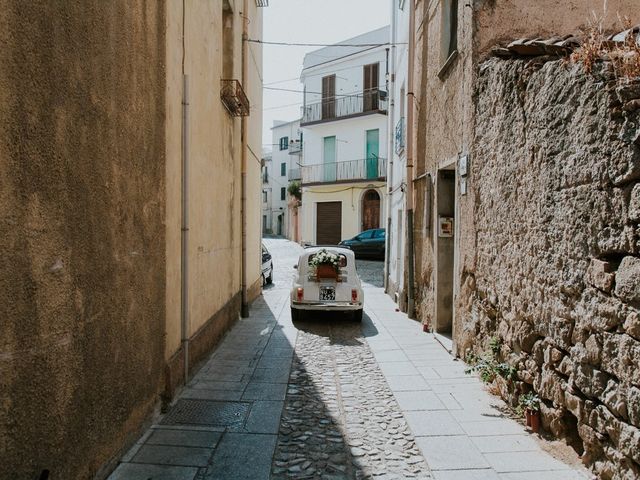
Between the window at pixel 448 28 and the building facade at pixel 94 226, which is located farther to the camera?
the window at pixel 448 28

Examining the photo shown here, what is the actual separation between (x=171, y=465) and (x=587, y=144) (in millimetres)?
3804

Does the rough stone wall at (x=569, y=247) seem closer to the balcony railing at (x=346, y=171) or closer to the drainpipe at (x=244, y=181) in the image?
the drainpipe at (x=244, y=181)

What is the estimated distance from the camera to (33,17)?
2.56 m

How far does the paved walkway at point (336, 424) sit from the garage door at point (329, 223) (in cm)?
2156

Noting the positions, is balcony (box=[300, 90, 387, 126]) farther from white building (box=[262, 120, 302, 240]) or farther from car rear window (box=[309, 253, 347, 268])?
car rear window (box=[309, 253, 347, 268])

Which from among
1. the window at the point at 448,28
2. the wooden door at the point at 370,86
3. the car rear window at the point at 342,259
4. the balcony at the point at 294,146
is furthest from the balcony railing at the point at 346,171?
the window at the point at 448,28

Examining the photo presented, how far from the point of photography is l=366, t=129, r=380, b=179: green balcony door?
1065 inches

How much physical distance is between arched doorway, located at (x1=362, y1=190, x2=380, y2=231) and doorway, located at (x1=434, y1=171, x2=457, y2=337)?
19256 mm

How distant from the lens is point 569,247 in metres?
3.91

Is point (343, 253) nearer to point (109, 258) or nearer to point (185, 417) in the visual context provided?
point (185, 417)

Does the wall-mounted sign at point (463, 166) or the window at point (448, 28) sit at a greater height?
the window at point (448, 28)

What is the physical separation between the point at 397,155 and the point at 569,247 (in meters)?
9.63

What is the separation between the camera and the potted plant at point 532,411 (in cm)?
438

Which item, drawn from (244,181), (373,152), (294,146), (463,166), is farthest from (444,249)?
(294,146)
